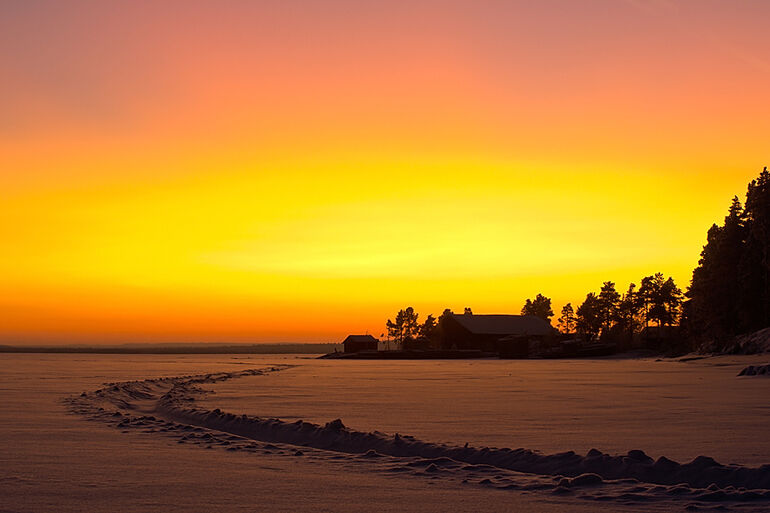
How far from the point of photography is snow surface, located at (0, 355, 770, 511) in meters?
7.51

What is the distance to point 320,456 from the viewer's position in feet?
35.7

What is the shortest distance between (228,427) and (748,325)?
65414 millimetres

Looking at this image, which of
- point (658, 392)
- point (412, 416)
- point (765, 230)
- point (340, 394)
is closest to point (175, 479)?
point (412, 416)

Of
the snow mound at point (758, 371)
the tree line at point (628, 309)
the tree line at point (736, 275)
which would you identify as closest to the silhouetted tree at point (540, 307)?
the tree line at point (628, 309)

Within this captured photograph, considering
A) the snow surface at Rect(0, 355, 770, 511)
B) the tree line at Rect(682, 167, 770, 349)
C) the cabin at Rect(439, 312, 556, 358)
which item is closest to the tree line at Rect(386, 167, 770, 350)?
the tree line at Rect(682, 167, 770, 349)

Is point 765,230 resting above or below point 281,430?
above

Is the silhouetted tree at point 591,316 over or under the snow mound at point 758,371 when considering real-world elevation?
over

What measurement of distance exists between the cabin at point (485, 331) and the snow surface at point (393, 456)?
10124 centimetres

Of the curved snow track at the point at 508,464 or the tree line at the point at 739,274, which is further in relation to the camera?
the tree line at the point at 739,274

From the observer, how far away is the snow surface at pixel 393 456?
751 cm

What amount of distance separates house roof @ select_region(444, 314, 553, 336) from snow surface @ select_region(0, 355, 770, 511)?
102 meters

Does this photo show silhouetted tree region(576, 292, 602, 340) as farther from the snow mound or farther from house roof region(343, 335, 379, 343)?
the snow mound

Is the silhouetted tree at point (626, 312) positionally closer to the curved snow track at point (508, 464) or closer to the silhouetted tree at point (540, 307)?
the silhouetted tree at point (540, 307)

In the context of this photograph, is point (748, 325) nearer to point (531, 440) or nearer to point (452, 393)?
point (452, 393)
